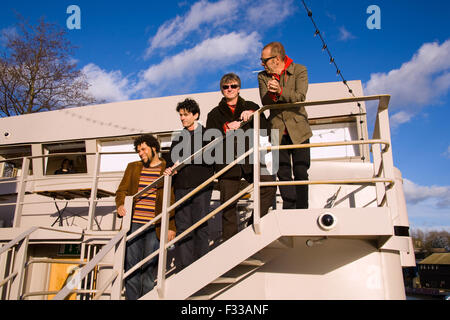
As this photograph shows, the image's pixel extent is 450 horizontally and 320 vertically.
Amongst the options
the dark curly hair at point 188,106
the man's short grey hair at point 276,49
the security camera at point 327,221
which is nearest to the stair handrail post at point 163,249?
the dark curly hair at point 188,106

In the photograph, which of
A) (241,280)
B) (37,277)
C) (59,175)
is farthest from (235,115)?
(37,277)

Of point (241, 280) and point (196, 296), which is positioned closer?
point (196, 296)

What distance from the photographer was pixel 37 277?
6602mm

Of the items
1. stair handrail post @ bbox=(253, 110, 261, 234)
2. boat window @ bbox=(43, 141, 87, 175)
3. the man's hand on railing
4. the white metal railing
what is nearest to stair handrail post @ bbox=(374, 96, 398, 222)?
the white metal railing

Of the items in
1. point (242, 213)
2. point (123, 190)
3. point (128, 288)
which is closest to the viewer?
point (128, 288)

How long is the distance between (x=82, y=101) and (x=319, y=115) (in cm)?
1376

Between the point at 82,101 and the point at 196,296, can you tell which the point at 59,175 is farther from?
the point at 82,101

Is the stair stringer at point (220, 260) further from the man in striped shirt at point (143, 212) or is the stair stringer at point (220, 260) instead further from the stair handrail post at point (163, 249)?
the man in striped shirt at point (143, 212)

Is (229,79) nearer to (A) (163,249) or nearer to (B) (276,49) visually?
(B) (276,49)

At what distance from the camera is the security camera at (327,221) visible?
2785 millimetres

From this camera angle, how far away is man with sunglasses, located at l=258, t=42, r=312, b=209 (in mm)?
3225

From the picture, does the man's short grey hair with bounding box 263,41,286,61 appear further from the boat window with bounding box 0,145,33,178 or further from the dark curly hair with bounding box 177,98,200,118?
the boat window with bounding box 0,145,33,178

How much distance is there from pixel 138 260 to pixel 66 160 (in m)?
4.51

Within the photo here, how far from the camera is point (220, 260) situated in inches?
119
